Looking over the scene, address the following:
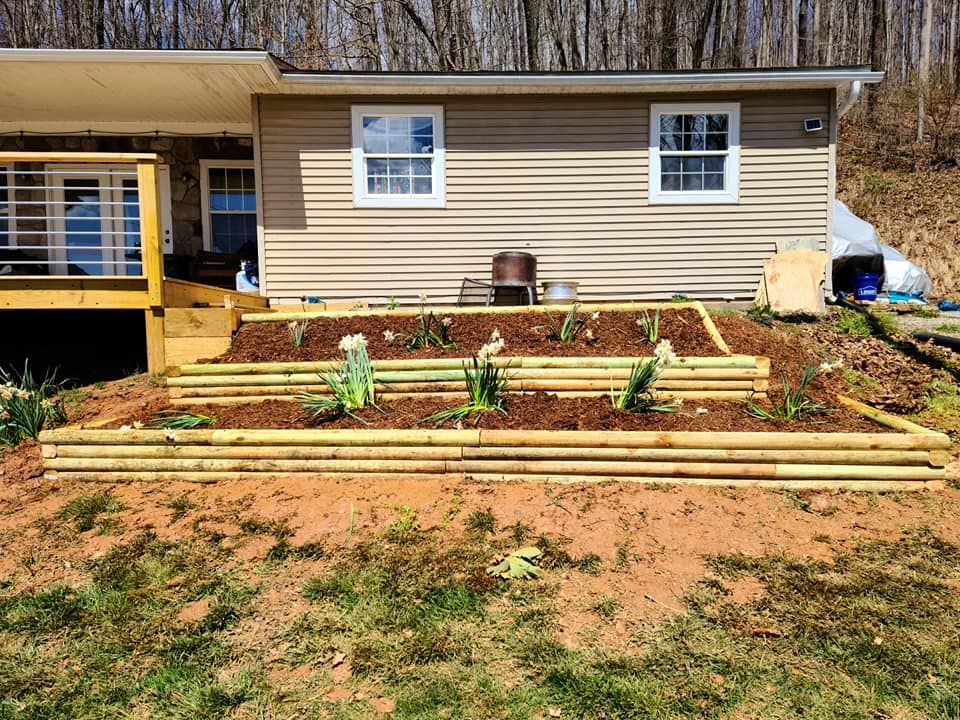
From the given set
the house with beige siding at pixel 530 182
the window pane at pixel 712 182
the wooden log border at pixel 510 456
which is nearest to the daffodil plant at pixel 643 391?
the wooden log border at pixel 510 456

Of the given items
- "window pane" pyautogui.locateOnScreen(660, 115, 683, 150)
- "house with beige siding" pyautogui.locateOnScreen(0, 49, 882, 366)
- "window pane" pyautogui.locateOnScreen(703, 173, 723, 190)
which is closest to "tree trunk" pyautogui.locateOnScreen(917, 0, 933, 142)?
"house with beige siding" pyautogui.locateOnScreen(0, 49, 882, 366)

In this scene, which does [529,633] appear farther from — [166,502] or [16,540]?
[16,540]

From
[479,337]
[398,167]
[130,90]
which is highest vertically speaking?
[130,90]

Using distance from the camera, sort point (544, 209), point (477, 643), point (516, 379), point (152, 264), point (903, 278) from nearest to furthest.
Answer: point (477, 643), point (516, 379), point (152, 264), point (544, 209), point (903, 278)

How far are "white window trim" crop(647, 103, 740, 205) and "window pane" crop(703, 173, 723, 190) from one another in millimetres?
47

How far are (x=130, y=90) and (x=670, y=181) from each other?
6679 millimetres

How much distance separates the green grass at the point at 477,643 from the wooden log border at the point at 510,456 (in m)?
0.51

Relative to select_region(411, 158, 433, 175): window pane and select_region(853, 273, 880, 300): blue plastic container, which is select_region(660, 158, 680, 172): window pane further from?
select_region(853, 273, 880, 300): blue plastic container

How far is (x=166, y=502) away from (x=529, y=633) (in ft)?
6.31

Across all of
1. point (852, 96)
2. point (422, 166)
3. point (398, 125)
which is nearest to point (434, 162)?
point (422, 166)

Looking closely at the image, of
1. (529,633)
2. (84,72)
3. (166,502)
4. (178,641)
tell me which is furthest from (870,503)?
(84,72)

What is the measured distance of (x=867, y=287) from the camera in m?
8.91

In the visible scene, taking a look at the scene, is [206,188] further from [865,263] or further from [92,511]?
[865,263]

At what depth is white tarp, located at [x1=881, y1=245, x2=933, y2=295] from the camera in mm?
9539
